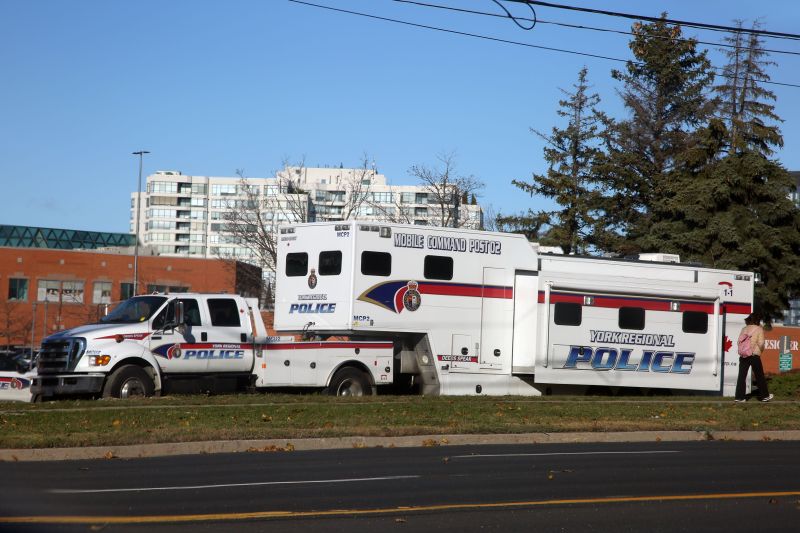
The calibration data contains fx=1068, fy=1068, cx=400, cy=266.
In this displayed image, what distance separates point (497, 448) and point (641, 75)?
44.1 metres

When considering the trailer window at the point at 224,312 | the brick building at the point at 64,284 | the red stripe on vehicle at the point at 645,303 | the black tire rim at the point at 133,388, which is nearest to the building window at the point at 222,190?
the brick building at the point at 64,284

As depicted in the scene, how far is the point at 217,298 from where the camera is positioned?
22.0 metres

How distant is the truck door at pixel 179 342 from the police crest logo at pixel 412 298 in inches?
171

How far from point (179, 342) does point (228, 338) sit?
1.03m

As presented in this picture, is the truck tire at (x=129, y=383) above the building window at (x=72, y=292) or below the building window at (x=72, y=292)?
below

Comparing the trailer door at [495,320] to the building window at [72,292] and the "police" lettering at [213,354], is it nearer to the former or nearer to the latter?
the "police" lettering at [213,354]

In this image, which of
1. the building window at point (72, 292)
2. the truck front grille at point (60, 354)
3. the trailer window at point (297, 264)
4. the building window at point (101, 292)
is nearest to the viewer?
the truck front grille at point (60, 354)

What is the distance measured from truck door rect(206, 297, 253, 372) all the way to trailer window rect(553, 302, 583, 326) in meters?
6.94

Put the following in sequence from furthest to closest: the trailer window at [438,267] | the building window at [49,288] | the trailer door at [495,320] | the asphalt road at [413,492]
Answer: the building window at [49,288] → the trailer door at [495,320] → the trailer window at [438,267] → the asphalt road at [413,492]

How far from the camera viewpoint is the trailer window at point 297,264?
23.5 meters

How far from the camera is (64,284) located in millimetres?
81125

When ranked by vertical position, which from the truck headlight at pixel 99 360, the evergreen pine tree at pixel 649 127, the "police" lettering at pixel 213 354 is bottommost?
the truck headlight at pixel 99 360

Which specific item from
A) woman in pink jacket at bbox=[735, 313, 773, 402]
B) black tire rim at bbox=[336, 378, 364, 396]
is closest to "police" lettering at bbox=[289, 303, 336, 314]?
black tire rim at bbox=[336, 378, 364, 396]

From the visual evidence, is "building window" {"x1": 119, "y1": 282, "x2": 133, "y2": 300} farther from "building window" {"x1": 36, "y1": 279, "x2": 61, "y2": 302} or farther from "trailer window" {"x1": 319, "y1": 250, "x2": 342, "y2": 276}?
"trailer window" {"x1": 319, "y1": 250, "x2": 342, "y2": 276}
